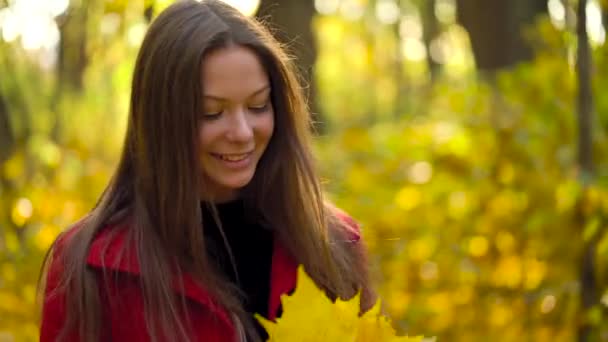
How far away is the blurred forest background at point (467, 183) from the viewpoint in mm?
4312

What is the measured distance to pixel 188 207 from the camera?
260cm

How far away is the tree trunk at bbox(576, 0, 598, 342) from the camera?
13.4ft

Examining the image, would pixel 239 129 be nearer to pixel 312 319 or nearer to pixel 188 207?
pixel 188 207

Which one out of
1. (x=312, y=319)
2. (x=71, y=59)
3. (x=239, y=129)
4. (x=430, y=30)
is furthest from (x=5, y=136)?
(x=430, y=30)

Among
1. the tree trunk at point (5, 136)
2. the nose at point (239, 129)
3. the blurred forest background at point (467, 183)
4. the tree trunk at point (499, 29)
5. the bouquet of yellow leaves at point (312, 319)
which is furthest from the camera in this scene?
the tree trunk at point (499, 29)

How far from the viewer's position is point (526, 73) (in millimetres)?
4609

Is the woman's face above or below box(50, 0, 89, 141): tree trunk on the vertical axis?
above

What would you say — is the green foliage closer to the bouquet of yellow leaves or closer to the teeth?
the teeth

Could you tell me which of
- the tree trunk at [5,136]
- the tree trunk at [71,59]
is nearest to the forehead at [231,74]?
the tree trunk at [5,136]

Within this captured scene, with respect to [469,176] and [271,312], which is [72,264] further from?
[469,176]

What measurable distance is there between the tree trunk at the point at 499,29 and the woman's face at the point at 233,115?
3.71 meters

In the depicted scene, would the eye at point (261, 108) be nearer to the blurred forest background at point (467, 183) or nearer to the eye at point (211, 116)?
the eye at point (211, 116)

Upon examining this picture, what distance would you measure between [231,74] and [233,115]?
81mm

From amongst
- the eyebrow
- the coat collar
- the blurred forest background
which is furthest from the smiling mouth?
the blurred forest background
